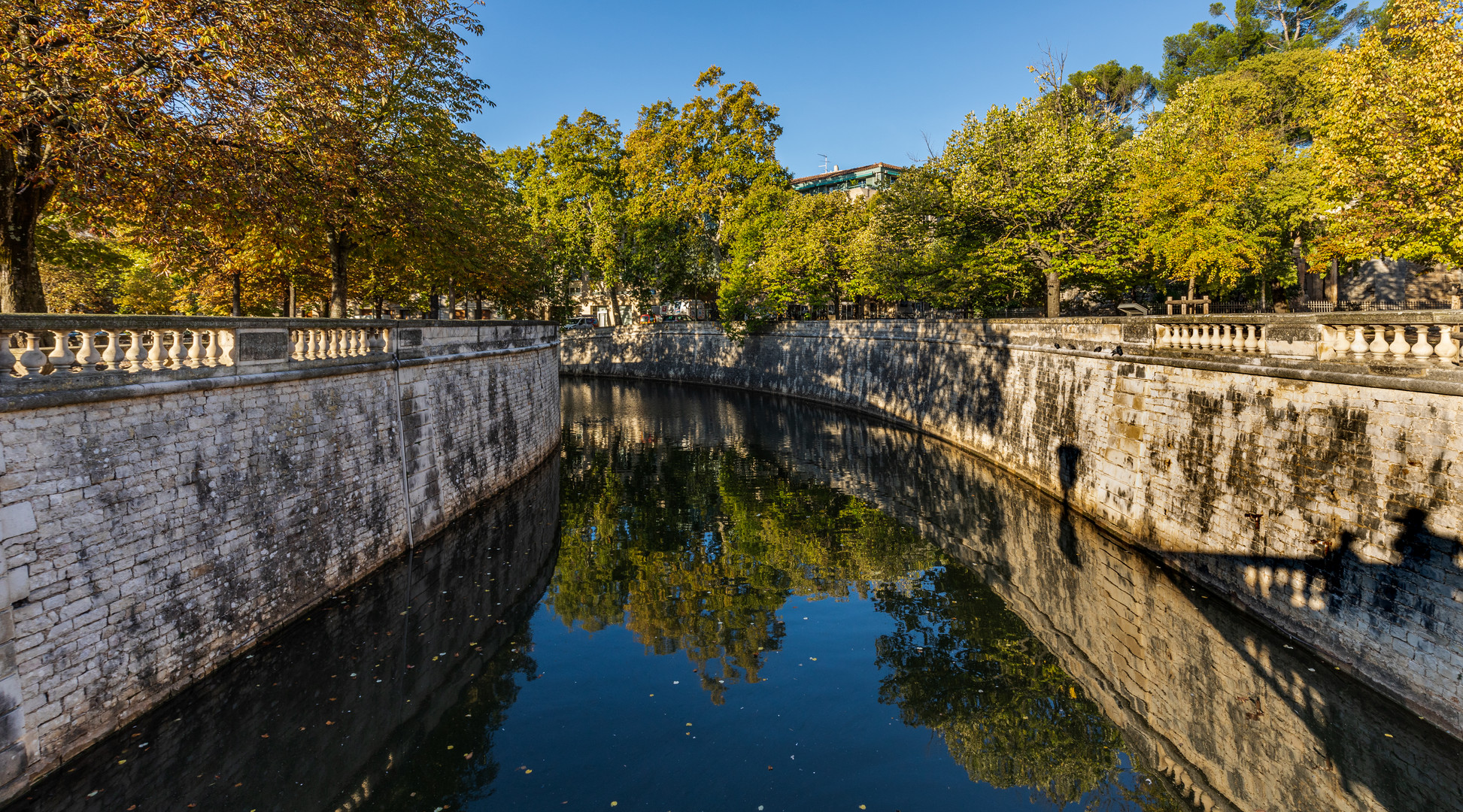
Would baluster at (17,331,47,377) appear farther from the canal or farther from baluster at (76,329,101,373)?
the canal

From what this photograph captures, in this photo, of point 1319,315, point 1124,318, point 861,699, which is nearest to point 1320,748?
point 861,699

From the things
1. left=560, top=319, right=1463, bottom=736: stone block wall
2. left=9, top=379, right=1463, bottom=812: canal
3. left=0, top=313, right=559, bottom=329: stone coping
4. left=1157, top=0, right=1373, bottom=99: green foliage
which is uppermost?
left=1157, top=0, right=1373, bottom=99: green foliage

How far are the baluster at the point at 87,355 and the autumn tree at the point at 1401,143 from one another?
2246 cm

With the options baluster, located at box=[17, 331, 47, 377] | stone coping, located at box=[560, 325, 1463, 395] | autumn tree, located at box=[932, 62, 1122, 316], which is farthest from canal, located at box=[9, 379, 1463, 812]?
autumn tree, located at box=[932, 62, 1122, 316]

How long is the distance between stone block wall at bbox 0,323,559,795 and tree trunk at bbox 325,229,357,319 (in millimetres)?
5199

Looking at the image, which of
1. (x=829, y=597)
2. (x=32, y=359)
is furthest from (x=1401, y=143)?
(x=32, y=359)

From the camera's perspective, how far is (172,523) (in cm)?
837

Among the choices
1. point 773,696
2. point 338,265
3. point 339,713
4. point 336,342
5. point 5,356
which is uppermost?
point 338,265

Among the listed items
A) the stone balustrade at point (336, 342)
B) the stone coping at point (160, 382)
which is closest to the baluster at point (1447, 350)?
the stone coping at point (160, 382)

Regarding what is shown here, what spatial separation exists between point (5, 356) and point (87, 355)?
2.63 ft

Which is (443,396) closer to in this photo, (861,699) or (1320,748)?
(861,699)

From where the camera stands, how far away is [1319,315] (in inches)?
406

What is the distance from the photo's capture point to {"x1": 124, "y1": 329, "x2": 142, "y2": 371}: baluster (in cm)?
803

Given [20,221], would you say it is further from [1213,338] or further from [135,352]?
[1213,338]
